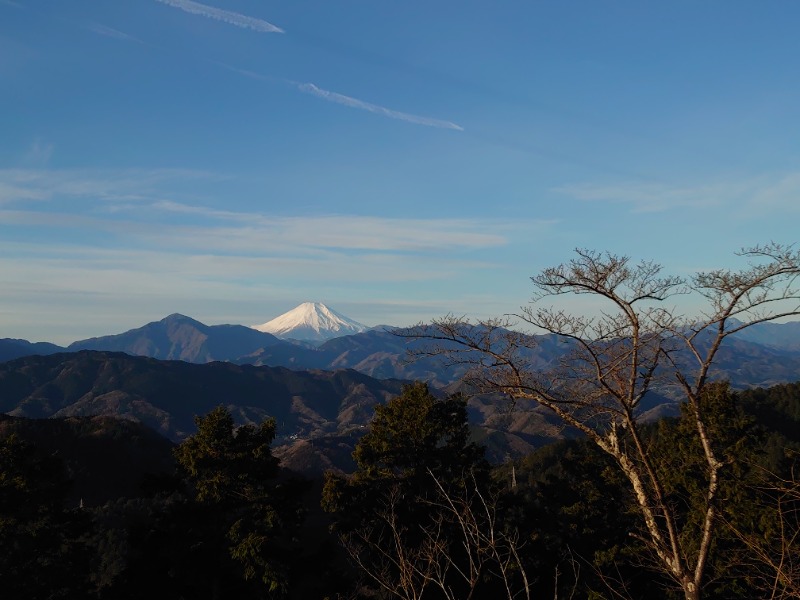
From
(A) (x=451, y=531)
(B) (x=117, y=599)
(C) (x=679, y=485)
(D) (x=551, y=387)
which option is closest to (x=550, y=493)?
(C) (x=679, y=485)

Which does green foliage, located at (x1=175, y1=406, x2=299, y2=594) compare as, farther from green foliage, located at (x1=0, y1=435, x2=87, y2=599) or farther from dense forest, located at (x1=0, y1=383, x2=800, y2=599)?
green foliage, located at (x1=0, y1=435, x2=87, y2=599)

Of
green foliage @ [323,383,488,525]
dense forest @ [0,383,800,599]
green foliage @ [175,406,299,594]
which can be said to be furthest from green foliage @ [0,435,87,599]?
green foliage @ [323,383,488,525]

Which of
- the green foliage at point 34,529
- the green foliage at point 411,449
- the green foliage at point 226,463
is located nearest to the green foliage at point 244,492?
the green foliage at point 226,463

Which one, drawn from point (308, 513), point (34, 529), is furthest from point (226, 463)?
point (34, 529)

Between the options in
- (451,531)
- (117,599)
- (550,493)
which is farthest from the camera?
(550,493)

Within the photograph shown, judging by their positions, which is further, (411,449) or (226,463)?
(411,449)

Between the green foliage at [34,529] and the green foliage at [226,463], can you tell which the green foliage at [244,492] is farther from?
the green foliage at [34,529]

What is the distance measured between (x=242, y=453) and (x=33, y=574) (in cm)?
822

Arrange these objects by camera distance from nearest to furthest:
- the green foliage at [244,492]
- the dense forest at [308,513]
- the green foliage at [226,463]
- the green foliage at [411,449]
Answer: the dense forest at [308,513]
the green foliage at [244,492]
the green foliage at [226,463]
the green foliage at [411,449]

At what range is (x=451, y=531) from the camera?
23297 mm

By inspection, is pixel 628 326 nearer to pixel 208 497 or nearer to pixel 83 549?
pixel 208 497

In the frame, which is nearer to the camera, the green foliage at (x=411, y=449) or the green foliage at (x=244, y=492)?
the green foliage at (x=244, y=492)

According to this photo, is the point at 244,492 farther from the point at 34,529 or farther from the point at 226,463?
the point at 34,529

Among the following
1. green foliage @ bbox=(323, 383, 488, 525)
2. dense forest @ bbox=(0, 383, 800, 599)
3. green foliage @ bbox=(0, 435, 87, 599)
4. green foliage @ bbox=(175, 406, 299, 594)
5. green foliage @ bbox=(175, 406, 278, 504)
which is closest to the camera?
green foliage @ bbox=(0, 435, 87, 599)
